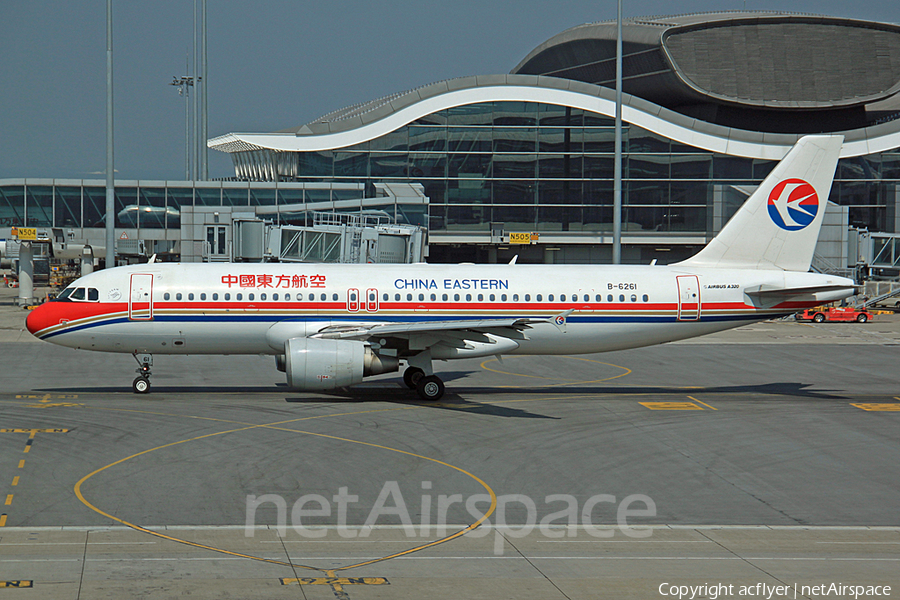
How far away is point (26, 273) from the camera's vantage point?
64.9 meters

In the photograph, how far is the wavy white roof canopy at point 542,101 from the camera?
91.1 metres

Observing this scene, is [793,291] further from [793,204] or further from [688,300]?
[793,204]

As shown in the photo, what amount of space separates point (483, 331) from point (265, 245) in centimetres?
3429

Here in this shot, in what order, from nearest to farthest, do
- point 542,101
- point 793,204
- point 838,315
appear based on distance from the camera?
point 793,204
point 838,315
point 542,101

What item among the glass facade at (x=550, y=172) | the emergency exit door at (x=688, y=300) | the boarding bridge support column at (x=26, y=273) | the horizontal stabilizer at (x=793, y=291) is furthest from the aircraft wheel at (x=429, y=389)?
the glass facade at (x=550, y=172)

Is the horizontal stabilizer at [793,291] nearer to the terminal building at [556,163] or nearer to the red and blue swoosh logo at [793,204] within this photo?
the red and blue swoosh logo at [793,204]

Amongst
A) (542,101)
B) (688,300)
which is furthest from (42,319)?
(542,101)

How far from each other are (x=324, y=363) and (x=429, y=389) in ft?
14.0

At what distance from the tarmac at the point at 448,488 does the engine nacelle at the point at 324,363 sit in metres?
1.01

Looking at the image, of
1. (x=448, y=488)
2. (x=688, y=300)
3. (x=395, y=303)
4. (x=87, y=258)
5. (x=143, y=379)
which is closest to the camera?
(x=448, y=488)

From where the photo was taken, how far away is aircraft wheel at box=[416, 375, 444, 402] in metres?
30.1

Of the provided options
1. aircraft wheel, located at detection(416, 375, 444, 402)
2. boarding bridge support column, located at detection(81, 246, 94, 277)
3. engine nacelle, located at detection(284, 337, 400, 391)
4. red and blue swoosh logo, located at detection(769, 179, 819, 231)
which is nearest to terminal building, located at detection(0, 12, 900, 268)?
boarding bridge support column, located at detection(81, 246, 94, 277)

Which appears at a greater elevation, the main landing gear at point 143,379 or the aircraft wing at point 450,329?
the aircraft wing at point 450,329

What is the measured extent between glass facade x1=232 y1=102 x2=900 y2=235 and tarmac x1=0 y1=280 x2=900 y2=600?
59.9 metres
